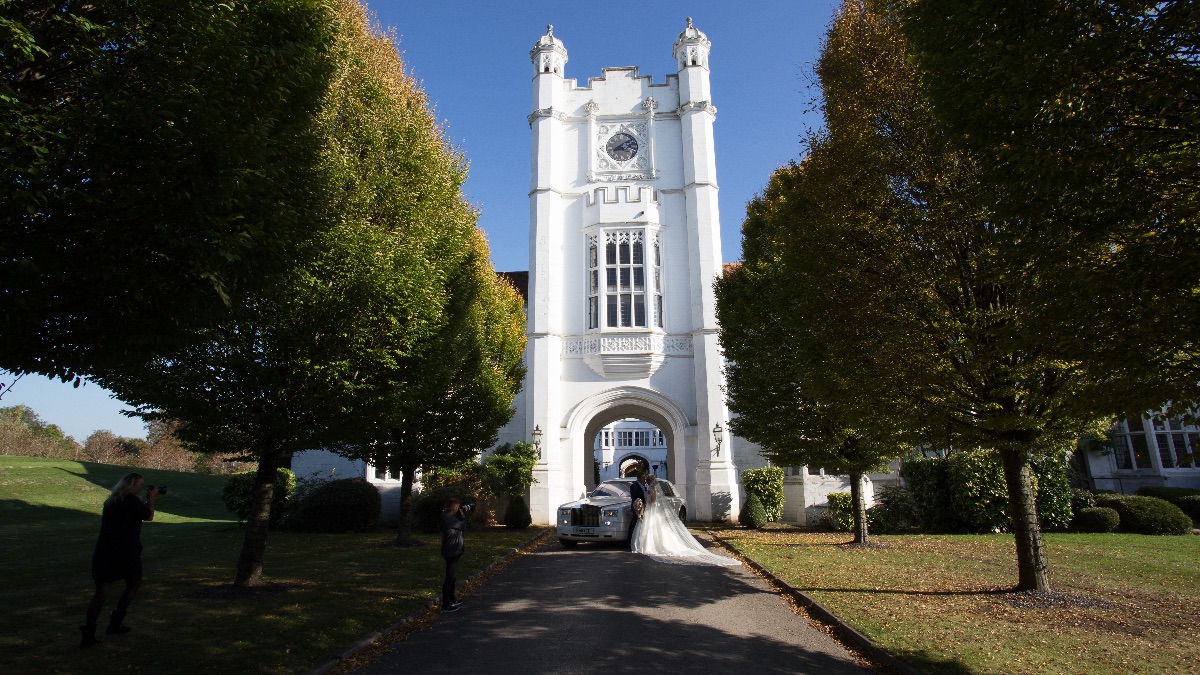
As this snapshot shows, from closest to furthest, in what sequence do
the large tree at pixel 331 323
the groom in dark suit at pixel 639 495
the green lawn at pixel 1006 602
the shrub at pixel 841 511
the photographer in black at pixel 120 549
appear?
1. the green lawn at pixel 1006 602
2. the photographer in black at pixel 120 549
3. the large tree at pixel 331 323
4. the groom in dark suit at pixel 639 495
5. the shrub at pixel 841 511

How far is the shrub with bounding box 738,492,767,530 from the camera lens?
23.1 meters

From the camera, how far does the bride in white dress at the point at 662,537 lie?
1460cm

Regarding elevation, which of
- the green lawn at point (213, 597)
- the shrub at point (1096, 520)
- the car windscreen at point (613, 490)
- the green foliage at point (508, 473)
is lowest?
the green lawn at point (213, 597)

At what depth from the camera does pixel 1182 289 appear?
15.6 ft

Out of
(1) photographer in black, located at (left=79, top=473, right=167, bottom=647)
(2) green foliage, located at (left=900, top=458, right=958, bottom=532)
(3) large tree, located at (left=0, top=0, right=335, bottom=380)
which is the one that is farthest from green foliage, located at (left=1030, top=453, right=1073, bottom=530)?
(1) photographer in black, located at (left=79, top=473, right=167, bottom=647)

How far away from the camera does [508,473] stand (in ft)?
79.0

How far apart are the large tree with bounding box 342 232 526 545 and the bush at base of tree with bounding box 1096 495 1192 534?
61.1 ft

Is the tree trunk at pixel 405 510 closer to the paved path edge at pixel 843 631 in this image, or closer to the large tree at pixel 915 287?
the paved path edge at pixel 843 631

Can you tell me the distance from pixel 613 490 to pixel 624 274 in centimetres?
1110

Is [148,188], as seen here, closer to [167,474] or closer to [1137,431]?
[1137,431]

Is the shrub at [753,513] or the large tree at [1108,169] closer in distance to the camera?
the large tree at [1108,169]

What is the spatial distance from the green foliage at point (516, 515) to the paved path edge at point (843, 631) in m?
13.0

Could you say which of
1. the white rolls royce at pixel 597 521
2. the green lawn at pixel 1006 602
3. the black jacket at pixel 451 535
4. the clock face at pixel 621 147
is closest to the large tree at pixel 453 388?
the black jacket at pixel 451 535

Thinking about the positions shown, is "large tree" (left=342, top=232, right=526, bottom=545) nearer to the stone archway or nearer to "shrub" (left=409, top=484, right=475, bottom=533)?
"shrub" (left=409, top=484, right=475, bottom=533)
